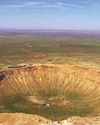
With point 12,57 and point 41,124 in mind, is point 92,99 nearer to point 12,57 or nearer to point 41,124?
point 41,124

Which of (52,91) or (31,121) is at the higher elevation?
(31,121)

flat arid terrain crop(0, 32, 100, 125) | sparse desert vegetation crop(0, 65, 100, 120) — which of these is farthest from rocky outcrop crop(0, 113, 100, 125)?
sparse desert vegetation crop(0, 65, 100, 120)

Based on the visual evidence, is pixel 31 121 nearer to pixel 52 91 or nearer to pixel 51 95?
pixel 51 95

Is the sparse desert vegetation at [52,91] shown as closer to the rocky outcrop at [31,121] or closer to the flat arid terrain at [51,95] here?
the flat arid terrain at [51,95]

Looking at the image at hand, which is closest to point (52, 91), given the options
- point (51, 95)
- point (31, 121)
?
point (51, 95)

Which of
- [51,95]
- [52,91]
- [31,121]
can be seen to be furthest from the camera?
[52,91]

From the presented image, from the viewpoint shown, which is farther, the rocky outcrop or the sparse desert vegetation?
the sparse desert vegetation

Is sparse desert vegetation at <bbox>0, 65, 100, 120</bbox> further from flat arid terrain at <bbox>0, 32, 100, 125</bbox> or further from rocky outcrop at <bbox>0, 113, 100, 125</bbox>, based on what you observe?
rocky outcrop at <bbox>0, 113, 100, 125</bbox>

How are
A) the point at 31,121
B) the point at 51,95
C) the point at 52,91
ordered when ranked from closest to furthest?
the point at 31,121 → the point at 51,95 → the point at 52,91

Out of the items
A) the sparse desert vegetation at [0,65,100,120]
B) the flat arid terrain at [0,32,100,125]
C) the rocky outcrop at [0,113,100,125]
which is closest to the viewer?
the rocky outcrop at [0,113,100,125]

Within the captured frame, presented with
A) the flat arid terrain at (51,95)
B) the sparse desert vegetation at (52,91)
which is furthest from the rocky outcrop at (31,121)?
the sparse desert vegetation at (52,91)

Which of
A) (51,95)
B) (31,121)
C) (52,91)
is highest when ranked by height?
(31,121)
